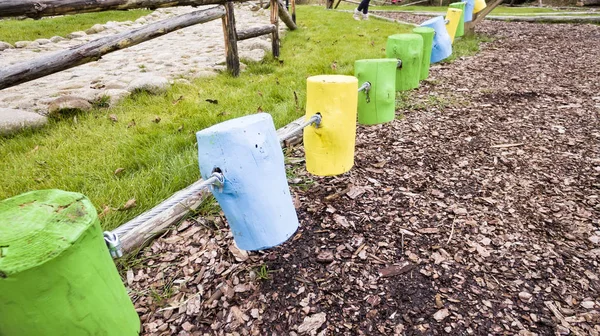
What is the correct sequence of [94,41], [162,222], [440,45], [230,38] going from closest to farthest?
1. [162,222]
2. [94,41]
3. [440,45]
4. [230,38]

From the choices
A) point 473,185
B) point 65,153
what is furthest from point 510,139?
point 65,153

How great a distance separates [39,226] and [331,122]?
134cm

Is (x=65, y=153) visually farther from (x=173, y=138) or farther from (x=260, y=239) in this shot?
(x=260, y=239)

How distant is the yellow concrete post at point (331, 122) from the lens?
180cm

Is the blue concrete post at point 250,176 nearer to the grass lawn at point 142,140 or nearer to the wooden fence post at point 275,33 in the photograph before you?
the grass lawn at point 142,140

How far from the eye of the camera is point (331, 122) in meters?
1.86

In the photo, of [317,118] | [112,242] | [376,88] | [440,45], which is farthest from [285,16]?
[112,242]

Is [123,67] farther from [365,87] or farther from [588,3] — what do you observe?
[588,3]

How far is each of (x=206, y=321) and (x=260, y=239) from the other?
18.6 inches

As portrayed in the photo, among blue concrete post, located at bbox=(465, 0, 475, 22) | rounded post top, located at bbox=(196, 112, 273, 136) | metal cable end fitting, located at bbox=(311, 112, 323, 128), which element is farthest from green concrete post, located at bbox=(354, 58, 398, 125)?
blue concrete post, located at bbox=(465, 0, 475, 22)

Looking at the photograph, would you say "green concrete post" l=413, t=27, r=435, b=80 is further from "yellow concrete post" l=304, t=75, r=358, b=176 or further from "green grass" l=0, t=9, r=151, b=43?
"green grass" l=0, t=9, r=151, b=43

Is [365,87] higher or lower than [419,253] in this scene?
higher

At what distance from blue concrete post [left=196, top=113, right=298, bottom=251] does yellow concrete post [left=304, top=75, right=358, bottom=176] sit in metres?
0.52

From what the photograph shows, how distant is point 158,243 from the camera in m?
1.96
